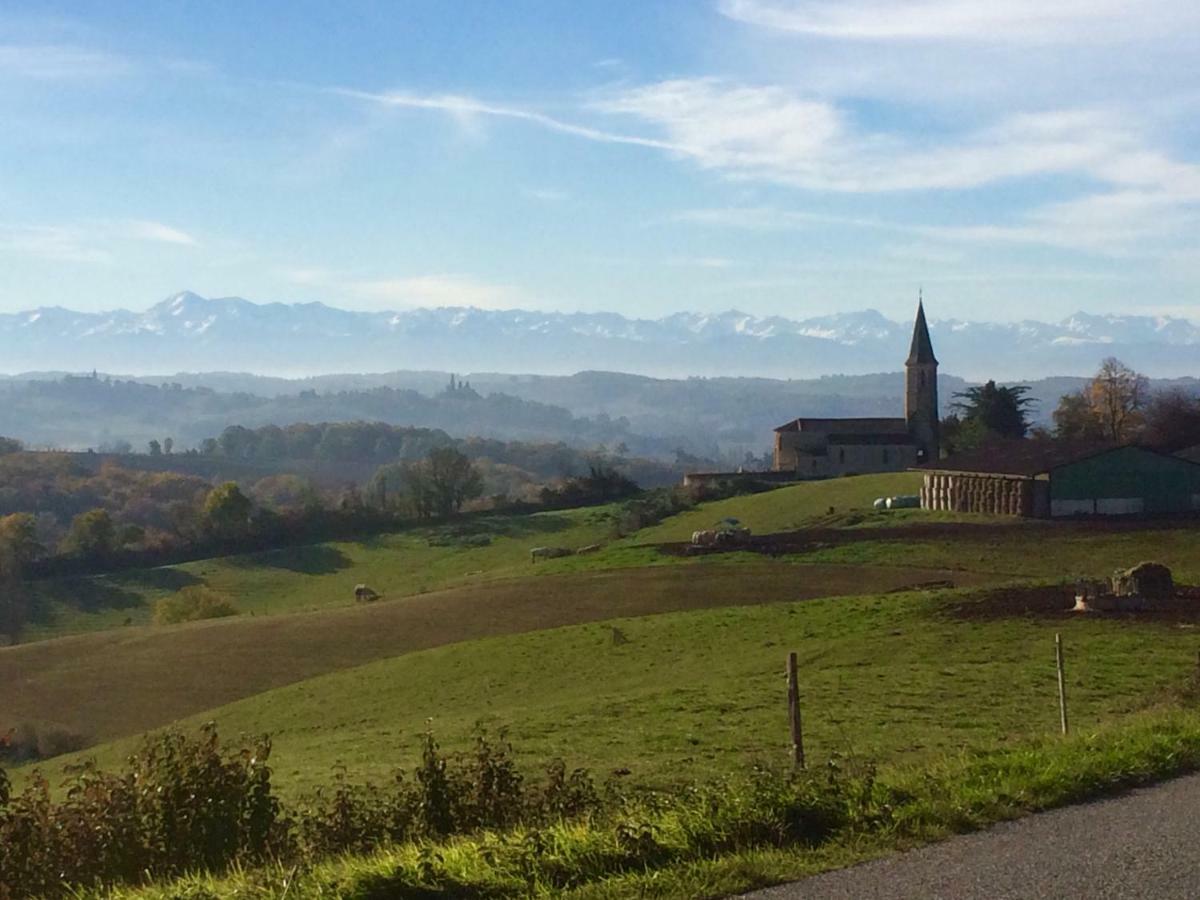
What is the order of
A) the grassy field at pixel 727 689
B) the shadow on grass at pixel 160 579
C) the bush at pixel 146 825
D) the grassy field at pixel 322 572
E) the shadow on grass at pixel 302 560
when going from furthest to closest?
the shadow on grass at pixel 302 560 < the shadow on grass at pixel 160 579 < the grassy field at pixel 322 572 < the grassy field at pixel 727 689 < the bush at pixel 146 825

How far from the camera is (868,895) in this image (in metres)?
8.23

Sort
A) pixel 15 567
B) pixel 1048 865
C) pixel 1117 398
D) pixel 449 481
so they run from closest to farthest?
pixel 1048 865 < pixel 15 567 < pixel 449 481 < pixel 1117 398

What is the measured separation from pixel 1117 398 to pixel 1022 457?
5174 centimetres

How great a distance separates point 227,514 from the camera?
9844cm

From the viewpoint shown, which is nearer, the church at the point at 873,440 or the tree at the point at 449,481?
the tree at the point at 449,481

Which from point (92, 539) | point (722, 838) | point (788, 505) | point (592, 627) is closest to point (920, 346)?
point (788, 505)

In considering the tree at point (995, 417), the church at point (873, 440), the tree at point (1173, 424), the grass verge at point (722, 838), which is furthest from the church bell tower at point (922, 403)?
the grass verge at point (722, 838)

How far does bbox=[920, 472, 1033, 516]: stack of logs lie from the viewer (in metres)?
67.1

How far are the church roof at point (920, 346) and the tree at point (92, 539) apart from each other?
63986 mm

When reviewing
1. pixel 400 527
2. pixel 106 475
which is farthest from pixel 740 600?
pixel 106 475

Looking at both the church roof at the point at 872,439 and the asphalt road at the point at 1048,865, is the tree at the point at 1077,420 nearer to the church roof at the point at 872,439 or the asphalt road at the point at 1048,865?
the church roof at the point at 872,439

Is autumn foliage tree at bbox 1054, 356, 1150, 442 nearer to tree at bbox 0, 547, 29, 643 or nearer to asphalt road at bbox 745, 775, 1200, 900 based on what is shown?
tree at bbox 0, 547, 29, 643

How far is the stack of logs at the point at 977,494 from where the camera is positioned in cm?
6706

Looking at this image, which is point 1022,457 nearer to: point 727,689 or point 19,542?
point 727,689
